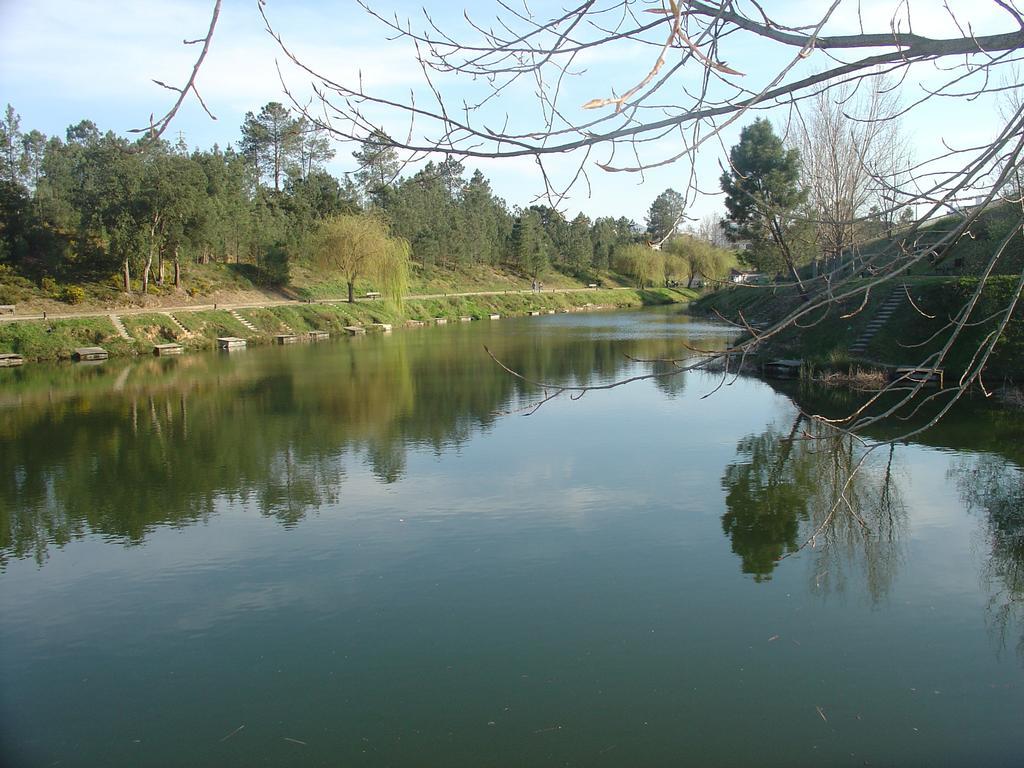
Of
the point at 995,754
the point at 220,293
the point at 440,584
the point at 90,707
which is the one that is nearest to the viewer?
the point at 995,754

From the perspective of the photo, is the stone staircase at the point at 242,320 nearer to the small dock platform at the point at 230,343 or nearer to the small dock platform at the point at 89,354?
the small dock platform at the point at 230,343

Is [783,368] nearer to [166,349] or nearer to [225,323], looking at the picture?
[166,349]

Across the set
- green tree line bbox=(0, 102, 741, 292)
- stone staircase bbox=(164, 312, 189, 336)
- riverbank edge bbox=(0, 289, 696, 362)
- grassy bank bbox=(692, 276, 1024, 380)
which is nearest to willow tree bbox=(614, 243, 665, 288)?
green tree line bbox=(0, 102, 741, 292)

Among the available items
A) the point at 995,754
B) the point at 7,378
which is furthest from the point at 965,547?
the point at 7,378

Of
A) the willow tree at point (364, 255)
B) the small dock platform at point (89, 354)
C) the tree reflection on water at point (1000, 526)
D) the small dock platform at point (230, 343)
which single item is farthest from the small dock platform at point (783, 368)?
the willow tree at point (364, 255)

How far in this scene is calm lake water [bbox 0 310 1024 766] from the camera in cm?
475

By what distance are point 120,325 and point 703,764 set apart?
28813mm

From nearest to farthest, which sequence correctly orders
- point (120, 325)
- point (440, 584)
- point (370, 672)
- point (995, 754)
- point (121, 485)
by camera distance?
point (995, 754) < point (370, 672) < point (440, 584) < point (121, 485) < point (120, 325)

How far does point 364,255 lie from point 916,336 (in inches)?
1107

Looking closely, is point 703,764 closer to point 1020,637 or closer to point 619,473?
point 1020,637

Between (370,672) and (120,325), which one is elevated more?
(120,325)

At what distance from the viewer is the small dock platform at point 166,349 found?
27406mm

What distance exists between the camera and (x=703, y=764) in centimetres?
446

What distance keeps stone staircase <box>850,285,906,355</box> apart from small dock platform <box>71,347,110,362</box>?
890 inches
